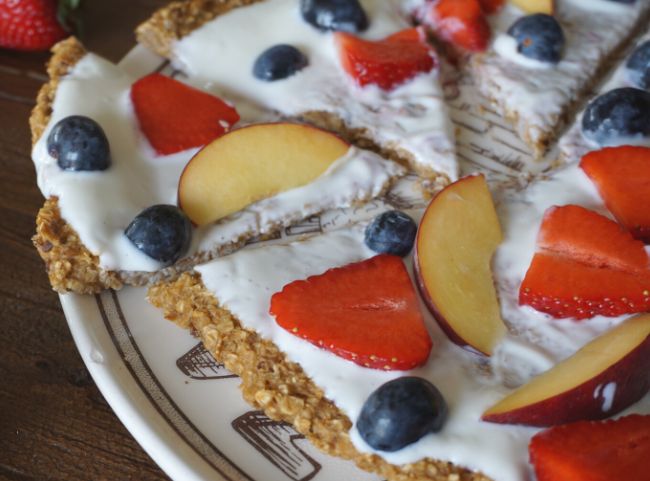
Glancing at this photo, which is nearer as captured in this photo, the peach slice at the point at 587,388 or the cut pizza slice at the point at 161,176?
the peach slice at the point at 587,388

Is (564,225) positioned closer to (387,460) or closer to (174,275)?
(387,460)

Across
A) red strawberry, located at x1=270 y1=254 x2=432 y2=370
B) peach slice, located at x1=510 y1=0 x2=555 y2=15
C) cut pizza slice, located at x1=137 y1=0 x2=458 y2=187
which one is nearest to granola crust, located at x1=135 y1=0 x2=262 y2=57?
cut pizza slice, located at x1=137 y1=0 x2=458 y2=187

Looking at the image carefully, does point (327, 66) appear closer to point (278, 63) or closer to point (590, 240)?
point (278, 63)

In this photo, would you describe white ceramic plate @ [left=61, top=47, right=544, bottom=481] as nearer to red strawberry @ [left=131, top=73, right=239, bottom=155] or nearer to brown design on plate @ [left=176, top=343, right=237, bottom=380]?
brown design on plate @ [left=176, top=343, right=237, bottom=380]

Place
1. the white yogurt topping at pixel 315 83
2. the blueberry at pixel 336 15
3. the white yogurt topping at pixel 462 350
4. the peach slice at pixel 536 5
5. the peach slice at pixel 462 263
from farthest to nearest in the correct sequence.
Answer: the peach slice at pixel 536 5 → the blueberry at pixel 336 15 → the white yogurt topping at pixel 315 83 → the peach slice at pixel 462 263 → the white yogurt topping at pixel 462 350

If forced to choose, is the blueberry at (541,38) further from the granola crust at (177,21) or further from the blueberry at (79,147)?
the blueberry at (79,147)

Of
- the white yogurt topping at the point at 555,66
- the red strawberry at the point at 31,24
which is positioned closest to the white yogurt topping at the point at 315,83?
the white yogurt topping at the point at 555,66
